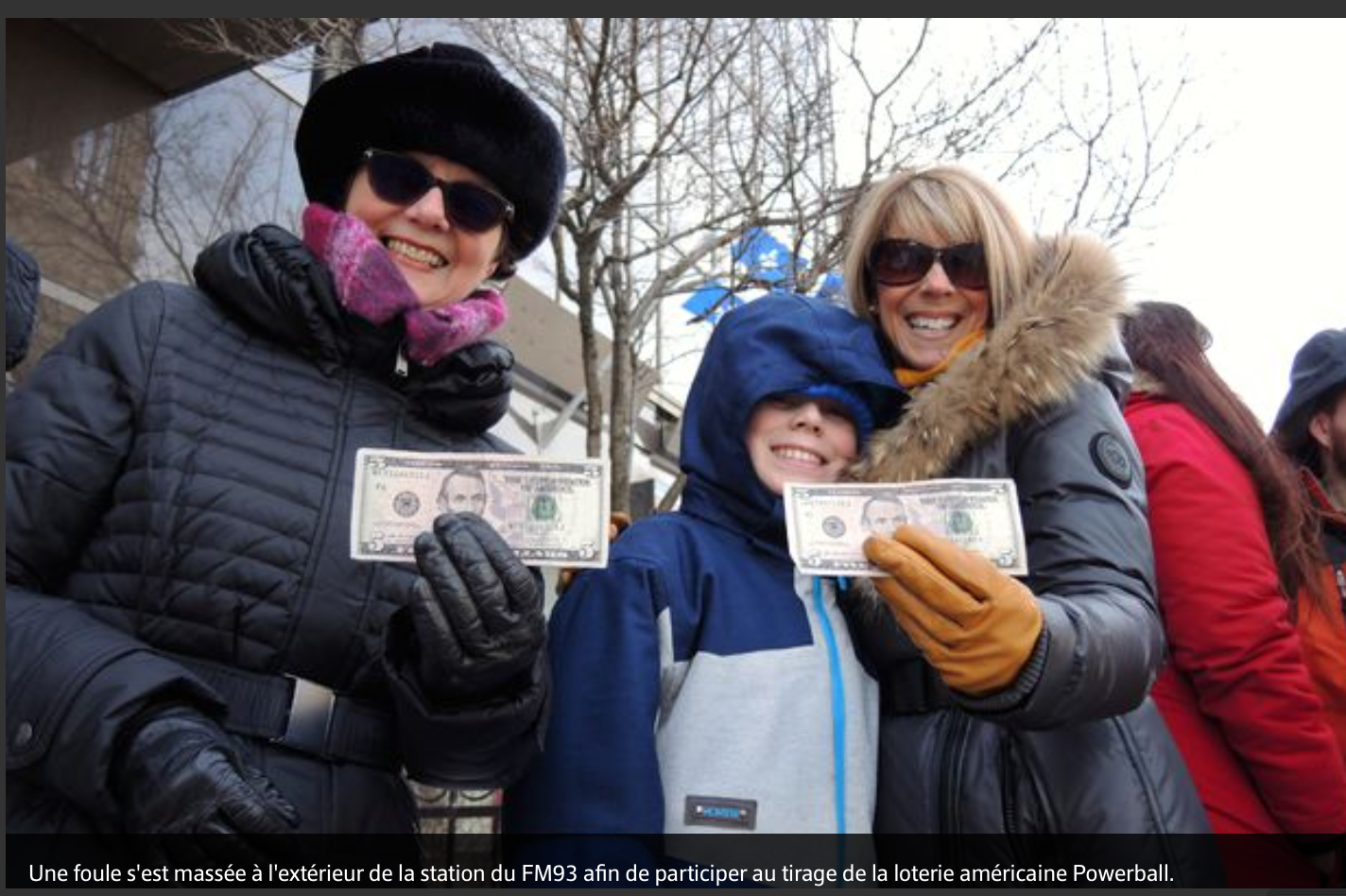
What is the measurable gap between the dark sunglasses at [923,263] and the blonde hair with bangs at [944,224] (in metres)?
0.03

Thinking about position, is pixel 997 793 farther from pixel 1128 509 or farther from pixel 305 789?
pixel 305 789

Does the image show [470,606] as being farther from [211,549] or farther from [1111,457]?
[1111,457]

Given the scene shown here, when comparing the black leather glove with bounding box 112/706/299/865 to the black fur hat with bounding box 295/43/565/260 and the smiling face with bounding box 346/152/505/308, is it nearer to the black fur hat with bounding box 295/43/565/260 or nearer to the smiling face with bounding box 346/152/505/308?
the smiling face with bounding box 346/152/505/308

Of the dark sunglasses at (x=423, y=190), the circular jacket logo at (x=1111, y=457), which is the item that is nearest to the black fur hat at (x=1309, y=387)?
the circular jacket logo at (x=1111, y=457)

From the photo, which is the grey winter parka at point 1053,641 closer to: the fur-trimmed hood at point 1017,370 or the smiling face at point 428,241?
the fur-trimmed hood at point 1017,370

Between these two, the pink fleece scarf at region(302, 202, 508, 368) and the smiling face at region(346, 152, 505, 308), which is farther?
the smiling face at region(346, 152, 505, 308)

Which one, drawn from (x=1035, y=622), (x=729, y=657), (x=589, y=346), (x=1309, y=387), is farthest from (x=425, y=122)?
(x=589, y=346)

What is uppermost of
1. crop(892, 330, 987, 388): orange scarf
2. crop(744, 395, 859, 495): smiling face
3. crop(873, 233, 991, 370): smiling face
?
crop(873, 233, 991, 370): smiling face

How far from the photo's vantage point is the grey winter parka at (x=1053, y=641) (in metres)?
1.78

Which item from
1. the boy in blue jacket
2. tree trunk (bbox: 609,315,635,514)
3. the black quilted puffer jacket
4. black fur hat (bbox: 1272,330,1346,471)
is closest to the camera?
the black quilted puffer jacket

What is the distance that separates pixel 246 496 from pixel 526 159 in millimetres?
1218

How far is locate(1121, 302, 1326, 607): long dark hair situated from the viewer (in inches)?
102

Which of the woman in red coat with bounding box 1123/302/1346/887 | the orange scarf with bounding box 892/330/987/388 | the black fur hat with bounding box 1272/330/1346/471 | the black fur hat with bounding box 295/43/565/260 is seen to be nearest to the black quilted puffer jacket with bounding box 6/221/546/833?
the black fur hat with bounding box 295/43/565/260

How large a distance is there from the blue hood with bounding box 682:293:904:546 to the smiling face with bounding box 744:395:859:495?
3 centimetres
